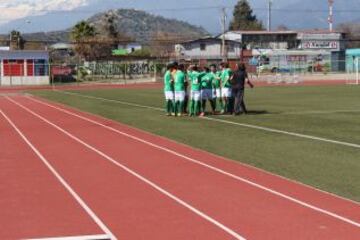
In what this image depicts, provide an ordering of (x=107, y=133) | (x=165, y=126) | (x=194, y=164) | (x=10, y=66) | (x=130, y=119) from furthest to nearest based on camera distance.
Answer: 1. (x=10, y=66)
2. (x=130, y=119)
3. (x=165, y=126)
4. (x=107, y=133)
5. (x=194, y=164)

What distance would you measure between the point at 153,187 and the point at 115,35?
119539 mm

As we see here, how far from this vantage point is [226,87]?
24.0 metres

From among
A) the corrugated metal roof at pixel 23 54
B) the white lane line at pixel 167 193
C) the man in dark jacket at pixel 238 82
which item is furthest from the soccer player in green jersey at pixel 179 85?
the corrugated metal roof at pixel 23 54

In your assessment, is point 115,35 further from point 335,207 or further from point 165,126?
point 335,207

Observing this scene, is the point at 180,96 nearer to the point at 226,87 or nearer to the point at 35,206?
the point at 226,87

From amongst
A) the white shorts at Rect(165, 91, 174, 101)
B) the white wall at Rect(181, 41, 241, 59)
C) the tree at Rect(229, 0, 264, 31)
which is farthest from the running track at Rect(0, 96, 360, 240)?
the tree at Rect(229, 0, 264, 31)

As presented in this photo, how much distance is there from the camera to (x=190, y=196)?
31.7 ft

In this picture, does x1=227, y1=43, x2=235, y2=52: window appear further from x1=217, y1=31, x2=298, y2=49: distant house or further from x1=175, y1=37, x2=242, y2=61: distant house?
x1=217, y1=31, x2=298, y2=49: distant house

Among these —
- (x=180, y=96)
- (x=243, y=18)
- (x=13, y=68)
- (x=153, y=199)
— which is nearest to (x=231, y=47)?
(x=243, y=18)

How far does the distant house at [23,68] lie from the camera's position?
64812mm

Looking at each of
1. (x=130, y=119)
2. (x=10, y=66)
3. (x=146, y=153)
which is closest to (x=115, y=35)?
(x=10, y=66)

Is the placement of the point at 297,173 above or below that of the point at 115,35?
below

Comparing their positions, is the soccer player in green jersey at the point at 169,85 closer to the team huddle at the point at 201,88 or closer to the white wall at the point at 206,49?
the team huddle at the point at 201,88

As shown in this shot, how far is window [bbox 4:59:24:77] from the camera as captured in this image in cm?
6494
